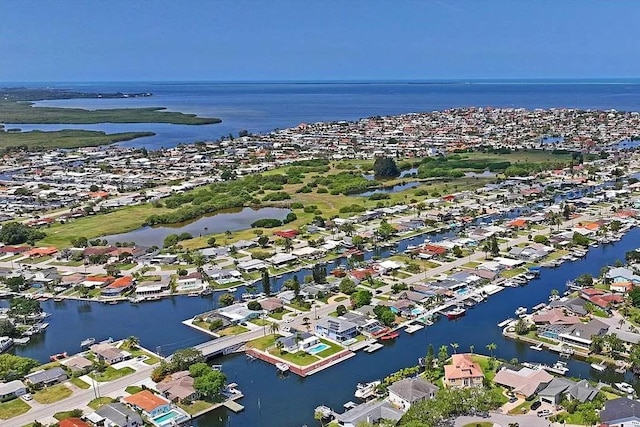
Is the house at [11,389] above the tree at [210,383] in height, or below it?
below

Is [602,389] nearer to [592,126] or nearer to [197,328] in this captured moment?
[197,328]

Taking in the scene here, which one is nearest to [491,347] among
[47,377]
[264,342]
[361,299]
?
[361,299]

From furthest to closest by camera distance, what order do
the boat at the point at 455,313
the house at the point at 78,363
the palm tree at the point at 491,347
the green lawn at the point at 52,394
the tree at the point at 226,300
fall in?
the tree at the point at 226,300 → the boat at the point at 455,313 → the palm tree at the point at 491,347 → the house at the point at 78,363 → the green lawn at the point at 52,394

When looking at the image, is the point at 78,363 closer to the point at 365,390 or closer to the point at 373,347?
the point at 365,390

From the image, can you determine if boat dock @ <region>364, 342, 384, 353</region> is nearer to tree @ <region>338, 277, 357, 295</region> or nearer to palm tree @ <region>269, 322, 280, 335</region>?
palm tree @ <region>269, 322, 280, 335</region>

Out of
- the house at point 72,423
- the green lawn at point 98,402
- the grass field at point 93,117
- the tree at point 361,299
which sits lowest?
the green lawn at point 98,402

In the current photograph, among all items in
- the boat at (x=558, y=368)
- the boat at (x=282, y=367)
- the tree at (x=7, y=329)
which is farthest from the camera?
the tree at (x=7, y=329)

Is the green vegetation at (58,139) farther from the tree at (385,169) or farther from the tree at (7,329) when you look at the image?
the tree at (7,329)

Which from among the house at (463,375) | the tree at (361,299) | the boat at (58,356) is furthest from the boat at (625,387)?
the boat at (58,356)
